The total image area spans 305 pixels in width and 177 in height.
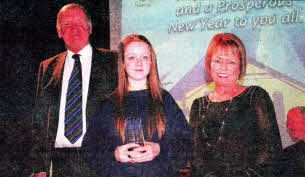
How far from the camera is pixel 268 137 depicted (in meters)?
1.88

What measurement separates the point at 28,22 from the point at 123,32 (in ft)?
2.53

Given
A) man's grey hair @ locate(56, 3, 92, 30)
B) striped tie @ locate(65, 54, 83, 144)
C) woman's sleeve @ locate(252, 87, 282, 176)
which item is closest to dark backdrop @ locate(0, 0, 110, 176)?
man's grey hair @ locate(56, 3, 92, 30)

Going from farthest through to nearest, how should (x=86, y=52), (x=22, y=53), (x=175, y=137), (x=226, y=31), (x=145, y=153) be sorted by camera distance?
(x=22, y=53) → (x=86, y=52) → (x=226, y=31) → (x=175, y=137) → (x=145, y=153)

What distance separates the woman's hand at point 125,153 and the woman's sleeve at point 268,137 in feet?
2.44

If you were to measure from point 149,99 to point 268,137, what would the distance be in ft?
2.46

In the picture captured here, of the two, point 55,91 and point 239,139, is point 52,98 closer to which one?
point 55,91

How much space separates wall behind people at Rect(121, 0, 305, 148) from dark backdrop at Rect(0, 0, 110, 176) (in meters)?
0.37

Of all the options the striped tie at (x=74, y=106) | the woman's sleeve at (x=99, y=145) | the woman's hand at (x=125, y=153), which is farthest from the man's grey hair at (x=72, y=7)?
the woman's hand at (x=125, y=153)

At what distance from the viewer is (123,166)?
6.22 feet

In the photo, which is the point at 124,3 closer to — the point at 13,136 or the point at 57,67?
the point at 57,67

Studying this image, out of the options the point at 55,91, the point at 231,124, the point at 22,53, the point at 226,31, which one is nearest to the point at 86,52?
the point at 55,91

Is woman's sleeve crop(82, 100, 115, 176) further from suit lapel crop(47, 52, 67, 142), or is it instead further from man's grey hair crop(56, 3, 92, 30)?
man's grey hair crop(56, 3, 92, 30)

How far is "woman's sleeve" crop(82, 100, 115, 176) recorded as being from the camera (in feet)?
6.29

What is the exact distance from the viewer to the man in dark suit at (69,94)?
209 centimetres
